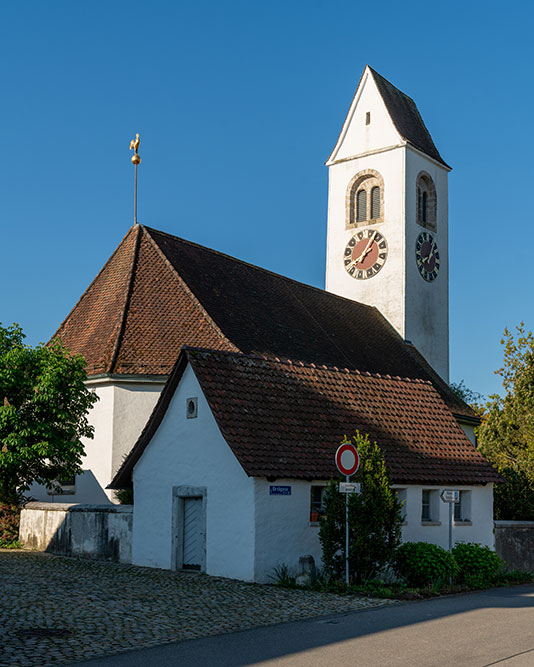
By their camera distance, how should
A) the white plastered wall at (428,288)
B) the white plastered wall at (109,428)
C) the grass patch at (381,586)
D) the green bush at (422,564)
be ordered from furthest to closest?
the white plastered wall at (428,288), the white plastered wall at (109,428), the green bush at (422,564), the grass patch at (381,586)

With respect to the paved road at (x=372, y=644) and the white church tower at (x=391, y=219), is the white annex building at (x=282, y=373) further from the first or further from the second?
the paved road at (x=372, y=644)

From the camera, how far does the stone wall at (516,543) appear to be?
22.2m

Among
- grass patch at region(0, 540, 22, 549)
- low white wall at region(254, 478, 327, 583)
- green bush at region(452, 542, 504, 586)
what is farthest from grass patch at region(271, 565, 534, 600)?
grass patch at region(0, 540, 22, 549)

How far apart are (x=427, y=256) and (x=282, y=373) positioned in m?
25.2

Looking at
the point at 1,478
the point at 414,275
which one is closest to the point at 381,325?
the point at 414,275

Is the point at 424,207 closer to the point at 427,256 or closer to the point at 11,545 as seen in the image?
the point at 427,256

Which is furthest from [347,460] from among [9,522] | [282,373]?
[9,522]

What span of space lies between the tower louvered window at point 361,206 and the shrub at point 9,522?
25.4 m

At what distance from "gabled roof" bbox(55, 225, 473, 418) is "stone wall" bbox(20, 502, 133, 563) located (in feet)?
16.9

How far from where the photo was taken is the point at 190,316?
87.1ft

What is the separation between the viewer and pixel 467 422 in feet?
121

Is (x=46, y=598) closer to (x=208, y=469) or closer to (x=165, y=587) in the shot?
(x=165, y=587)

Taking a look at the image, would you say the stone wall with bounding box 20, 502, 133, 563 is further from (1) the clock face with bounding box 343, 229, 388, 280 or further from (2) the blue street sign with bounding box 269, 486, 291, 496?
(1) the clock face with bounding box 343, 229, 388, 280

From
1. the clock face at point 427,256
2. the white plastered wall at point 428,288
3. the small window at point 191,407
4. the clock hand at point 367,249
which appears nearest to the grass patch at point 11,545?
the small window at point 191,407
